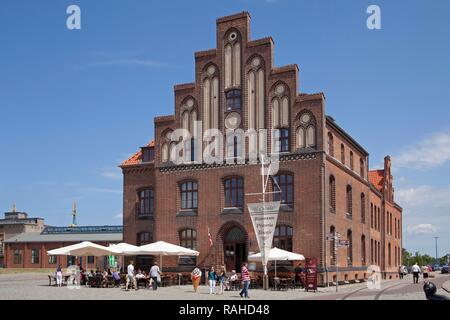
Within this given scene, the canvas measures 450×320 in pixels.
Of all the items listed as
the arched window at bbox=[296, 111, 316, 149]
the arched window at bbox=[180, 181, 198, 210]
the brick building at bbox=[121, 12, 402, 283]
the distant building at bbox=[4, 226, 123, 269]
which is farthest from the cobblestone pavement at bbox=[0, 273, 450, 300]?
the distant building at bbox=[4, 226, 123, 269]

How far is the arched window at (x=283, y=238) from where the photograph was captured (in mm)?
37188

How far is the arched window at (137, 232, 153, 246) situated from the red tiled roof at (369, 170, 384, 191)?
80.3 feet

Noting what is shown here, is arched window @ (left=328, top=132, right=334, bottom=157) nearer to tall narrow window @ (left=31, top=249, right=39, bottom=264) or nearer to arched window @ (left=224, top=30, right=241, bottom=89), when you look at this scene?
arched window @ (left=224, top=30, right=241, bottom=89)

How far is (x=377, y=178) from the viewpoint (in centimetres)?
6147

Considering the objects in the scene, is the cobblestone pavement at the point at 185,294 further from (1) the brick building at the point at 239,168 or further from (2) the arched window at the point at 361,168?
(2) the arched window at the point at 361,168

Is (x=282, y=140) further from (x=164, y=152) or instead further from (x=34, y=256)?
(x=34, y=256)

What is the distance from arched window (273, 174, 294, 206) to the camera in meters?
37.4

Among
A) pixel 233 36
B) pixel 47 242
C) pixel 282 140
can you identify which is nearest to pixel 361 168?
pixel 282 140

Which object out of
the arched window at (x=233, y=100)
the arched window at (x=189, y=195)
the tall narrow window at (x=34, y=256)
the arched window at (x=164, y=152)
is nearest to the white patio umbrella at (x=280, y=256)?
the arched window at (x=189, y=195)

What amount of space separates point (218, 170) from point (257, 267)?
256 inches

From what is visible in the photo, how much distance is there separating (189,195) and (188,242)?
3007mm
